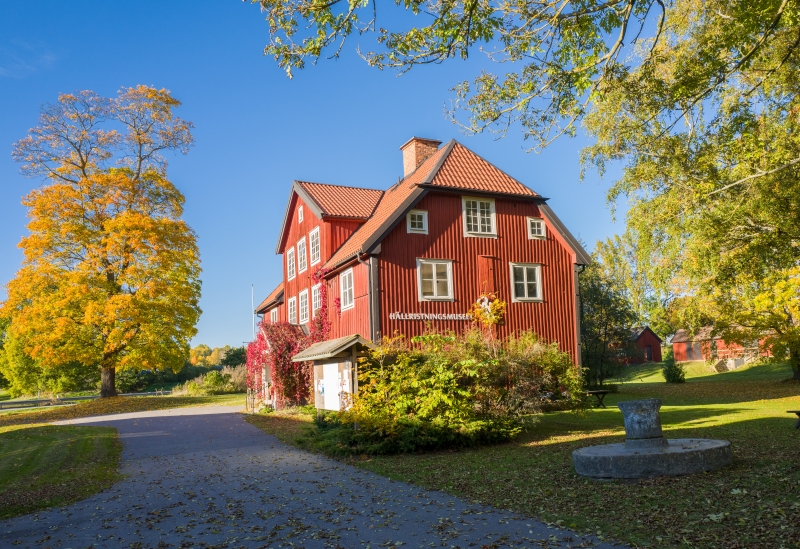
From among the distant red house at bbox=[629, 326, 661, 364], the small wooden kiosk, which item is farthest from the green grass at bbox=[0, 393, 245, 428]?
the distant red house at bbox=[629, 326, 661, 364]

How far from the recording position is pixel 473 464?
1210cm

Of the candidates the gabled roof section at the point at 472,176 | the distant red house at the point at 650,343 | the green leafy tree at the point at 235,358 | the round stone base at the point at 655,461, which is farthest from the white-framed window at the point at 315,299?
the distant red house at the point at 650,343

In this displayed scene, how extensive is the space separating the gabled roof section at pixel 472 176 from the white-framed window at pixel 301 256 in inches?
313

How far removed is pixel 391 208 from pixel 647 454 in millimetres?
15946

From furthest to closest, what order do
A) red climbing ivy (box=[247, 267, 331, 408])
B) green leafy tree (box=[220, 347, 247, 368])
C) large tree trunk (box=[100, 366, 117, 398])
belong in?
green leafy tree (box=[220, 347, 247, 368]) → large tree trunk (box=[100, 366, 117, 398]) → red climbing ivy (box=[247, 267, 331, 408])

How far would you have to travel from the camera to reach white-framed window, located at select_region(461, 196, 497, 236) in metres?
24.1

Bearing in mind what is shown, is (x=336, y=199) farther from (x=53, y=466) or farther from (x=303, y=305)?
(x=53, y=466)

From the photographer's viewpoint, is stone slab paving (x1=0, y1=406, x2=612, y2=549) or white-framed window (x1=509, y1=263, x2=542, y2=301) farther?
white-framed window (x1=509, y1=263, x2=542, y2=301)

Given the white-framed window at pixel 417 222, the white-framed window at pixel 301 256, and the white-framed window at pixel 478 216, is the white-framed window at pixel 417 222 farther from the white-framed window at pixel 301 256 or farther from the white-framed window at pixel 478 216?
the white-framed window at pixel 301 256

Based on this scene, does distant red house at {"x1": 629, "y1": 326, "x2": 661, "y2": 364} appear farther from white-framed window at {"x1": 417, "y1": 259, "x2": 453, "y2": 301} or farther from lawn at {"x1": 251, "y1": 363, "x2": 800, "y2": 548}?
lawn at {"x1": 251, "y1": 363, "x2": 800, "y2": 548}

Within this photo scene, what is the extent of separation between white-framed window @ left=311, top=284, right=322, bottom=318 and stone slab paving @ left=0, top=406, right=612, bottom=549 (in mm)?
13156

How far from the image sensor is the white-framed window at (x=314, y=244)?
2762 centimetres

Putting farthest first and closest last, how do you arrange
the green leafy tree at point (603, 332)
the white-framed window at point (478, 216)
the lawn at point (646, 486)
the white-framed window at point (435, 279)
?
the green leafy tree at point (603, 332)
the white-framed window at point (478, 216)
the white-framed window at point (435, 279)
the lawn at point (646, 486)

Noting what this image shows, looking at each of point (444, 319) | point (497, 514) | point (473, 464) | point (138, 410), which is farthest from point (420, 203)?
point (138, 410)
